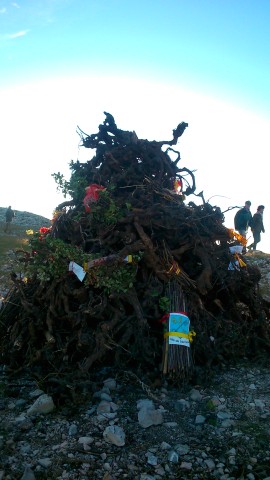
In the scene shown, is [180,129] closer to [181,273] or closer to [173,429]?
[181,273]

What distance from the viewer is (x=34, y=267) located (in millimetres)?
5973

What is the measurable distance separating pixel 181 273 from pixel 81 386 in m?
2.29

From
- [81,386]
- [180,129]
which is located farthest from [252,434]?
[180,129]

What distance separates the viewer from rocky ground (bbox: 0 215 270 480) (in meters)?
3.70

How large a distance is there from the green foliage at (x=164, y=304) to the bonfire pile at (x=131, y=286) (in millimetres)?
18

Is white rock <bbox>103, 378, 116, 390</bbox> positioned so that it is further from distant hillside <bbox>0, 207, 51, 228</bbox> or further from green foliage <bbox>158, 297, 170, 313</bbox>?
distant hillside <bbox>0, 207, 51, 228</bbox>

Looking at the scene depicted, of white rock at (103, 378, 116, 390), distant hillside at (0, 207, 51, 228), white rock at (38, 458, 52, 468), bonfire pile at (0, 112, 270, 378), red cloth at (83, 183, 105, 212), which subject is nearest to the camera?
white rock at (38, 458, 52, 468)

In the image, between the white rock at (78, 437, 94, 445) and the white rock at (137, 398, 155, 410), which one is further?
the white rock at (137, 398, 155, 410)

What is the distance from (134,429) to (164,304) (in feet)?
6.36

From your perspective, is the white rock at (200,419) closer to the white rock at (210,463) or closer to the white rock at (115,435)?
the white rock at (210,463)

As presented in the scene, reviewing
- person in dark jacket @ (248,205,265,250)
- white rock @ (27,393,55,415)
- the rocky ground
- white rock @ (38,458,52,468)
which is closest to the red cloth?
the rocky ground

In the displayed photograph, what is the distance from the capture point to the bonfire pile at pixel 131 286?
219 inches

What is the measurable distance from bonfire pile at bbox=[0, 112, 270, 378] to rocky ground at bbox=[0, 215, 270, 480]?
0.37 m

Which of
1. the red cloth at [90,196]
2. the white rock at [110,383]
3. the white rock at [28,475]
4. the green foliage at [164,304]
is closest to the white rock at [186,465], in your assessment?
the white rock at [28,475]
